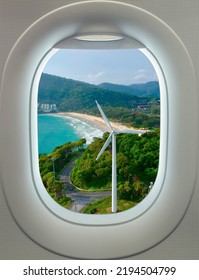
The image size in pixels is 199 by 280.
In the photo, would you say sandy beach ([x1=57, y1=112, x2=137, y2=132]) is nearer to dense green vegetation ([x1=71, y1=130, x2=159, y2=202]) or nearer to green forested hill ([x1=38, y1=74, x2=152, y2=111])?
green forested hill ([x1=38, y1=74, x2=152, y2=111])

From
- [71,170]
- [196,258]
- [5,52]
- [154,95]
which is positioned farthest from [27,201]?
[71,170]

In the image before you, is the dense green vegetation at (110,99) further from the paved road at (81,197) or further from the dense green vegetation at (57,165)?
the paved road at (81,197)

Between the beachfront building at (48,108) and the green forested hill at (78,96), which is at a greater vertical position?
the green forested hill at (78,96)

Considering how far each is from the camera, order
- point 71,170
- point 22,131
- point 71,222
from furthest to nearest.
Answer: point 71,170, point 71,222, point 22,131

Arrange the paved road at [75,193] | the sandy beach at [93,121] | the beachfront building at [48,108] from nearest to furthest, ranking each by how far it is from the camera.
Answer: the beachfront building at [48,108] < the sandy beach at [93,121] < the paved road at [75,193]

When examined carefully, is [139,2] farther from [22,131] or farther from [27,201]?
[27,201]

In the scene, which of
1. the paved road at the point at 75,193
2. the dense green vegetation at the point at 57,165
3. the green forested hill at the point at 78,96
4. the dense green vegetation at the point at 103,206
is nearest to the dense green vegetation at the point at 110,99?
the green forested hill at the point at 78,96

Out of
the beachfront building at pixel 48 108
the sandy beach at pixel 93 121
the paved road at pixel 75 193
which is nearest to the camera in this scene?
the beachfront building at pixel 48 108

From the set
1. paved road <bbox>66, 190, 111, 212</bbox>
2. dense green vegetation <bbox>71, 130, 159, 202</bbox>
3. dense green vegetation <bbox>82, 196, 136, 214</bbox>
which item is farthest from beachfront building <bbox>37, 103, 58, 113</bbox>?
dense green vegetation <bbox>82, 196, 136, 214</bbox>
